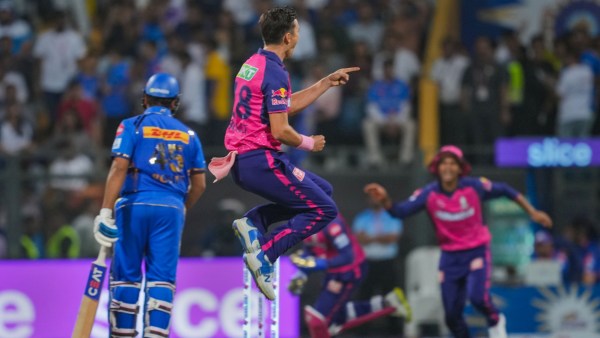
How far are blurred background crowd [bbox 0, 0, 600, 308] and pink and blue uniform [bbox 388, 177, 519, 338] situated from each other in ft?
13.0

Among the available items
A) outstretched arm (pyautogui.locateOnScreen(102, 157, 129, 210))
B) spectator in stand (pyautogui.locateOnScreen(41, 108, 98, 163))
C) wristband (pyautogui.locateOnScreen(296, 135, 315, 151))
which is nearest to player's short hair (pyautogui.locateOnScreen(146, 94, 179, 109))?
outstretched arm (pyautogui.locateOnScreen(102, 157, 129, 210))

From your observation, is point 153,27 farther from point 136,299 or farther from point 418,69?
point 136,299

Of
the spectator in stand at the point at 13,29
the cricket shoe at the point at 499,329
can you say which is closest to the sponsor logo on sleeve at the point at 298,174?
the cricket shoe at the point at 499,329

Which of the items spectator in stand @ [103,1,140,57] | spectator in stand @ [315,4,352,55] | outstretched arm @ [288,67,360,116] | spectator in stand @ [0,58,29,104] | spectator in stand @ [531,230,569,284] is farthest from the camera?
spectator in stand @ [103,1,140,57]

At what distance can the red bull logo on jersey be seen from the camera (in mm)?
9906

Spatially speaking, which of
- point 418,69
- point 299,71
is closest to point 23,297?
point 299,71

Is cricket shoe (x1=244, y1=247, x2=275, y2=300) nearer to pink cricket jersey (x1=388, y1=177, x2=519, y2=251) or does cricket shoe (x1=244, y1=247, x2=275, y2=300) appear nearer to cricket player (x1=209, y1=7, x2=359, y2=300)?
cricket player (x1=209, y1=7, x2=359, y2=300)

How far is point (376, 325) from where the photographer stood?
17578mm

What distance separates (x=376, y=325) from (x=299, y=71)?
4.22m

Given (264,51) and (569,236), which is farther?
(569,236)

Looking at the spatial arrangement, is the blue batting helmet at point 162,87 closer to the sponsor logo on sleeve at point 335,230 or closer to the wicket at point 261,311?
the wicket at point 261,311

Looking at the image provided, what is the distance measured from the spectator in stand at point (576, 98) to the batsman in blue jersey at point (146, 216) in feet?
30.6

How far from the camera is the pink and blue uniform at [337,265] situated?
13453 millimetres

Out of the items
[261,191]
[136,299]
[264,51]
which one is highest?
[264,51]
